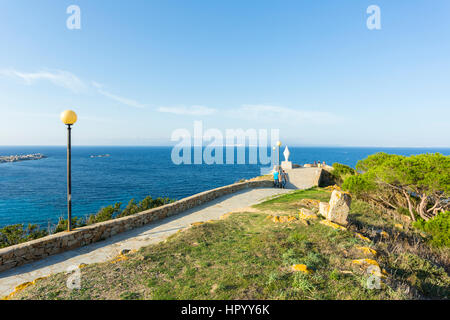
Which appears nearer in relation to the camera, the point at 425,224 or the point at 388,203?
the point at 425,224

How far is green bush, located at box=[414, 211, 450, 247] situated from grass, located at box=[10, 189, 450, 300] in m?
2.53

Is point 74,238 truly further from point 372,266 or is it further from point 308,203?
point 308,203

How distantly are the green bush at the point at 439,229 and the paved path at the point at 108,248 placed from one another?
27.6 feet

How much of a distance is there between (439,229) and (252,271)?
9516mm

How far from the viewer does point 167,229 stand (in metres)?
8.12

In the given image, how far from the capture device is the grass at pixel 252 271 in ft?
11.9

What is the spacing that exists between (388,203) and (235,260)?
1384 centimetres

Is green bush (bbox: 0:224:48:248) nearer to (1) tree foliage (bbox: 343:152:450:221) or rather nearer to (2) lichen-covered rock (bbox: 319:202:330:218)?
(2) lichen-covered rock (bbox: 319:202:330:218)

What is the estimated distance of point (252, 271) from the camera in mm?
4293

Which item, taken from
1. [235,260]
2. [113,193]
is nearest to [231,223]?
[235,260]

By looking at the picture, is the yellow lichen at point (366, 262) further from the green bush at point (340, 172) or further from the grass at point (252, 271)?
the green bush at point (340, 172)
